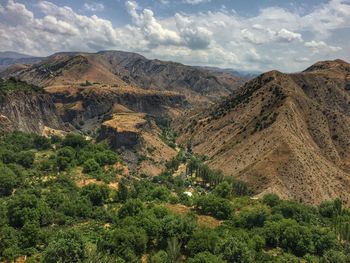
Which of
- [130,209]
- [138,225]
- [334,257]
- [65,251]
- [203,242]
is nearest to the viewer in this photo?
[65,251]

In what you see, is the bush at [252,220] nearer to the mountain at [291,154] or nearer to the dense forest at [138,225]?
the dense forest at [138,225]

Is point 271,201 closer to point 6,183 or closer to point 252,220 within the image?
point 252,220

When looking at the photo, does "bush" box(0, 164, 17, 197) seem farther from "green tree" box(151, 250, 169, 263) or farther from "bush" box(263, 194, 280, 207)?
"bush" box(263, 194, 280, 207)

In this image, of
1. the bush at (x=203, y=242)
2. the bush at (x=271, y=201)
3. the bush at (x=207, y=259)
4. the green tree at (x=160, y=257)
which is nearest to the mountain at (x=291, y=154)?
the bush at (x=271, y=201)

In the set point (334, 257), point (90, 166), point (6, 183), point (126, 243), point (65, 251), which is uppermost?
point (90, 166)

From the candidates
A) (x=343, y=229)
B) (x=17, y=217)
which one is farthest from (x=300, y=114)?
(x=17, y=217)

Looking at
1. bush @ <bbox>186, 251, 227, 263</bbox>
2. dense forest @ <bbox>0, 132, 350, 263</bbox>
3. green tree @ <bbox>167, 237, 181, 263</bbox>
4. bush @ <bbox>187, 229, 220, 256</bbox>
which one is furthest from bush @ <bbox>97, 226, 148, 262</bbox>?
bush @ <bbox>186, 251, 227, 263</bbox>

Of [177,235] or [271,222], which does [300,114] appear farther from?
[177,235]

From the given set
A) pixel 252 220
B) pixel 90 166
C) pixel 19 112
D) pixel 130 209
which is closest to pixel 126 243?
pixel 130 209
